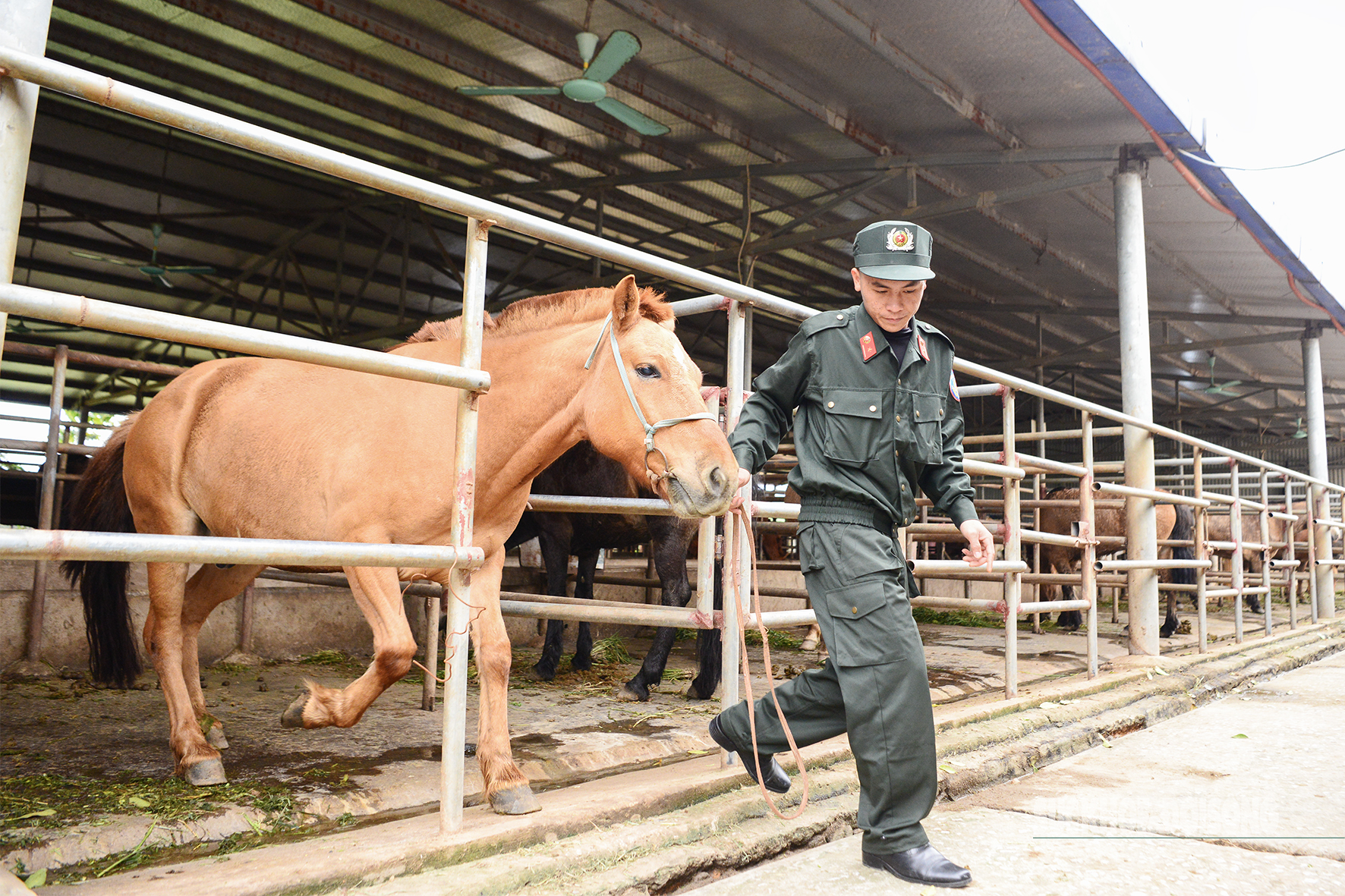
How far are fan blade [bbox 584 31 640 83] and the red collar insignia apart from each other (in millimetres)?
4260

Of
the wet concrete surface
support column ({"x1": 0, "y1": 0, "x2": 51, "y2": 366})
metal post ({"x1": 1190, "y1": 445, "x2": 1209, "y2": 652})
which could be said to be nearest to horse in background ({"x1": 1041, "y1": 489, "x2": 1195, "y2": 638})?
metal post ({"x1": 1190, "y1": 445, "x2": 1209, "y2": 652})

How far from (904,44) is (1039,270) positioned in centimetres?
658

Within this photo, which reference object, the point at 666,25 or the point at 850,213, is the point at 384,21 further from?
the point at 850,213

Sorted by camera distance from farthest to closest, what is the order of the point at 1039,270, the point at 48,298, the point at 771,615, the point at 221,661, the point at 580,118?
the point at 1039,270
the point at 580,118
the point at 221,661
the point at 771,615
the point at 48,298

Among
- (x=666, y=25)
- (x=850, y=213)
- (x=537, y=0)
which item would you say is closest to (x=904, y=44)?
(x=666, y=25)

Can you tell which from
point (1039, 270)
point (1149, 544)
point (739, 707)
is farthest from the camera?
point (1039, 270)

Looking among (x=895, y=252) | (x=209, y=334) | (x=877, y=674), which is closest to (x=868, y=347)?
(x=895, y=252)

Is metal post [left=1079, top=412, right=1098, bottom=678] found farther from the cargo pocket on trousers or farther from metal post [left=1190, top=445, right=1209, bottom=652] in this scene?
the cargo pocket on trousers

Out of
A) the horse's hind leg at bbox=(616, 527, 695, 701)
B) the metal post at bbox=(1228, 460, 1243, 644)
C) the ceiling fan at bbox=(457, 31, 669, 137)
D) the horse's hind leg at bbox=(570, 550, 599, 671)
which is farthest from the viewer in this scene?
the metal post at bbox=(1228, 460, 1243, 644)

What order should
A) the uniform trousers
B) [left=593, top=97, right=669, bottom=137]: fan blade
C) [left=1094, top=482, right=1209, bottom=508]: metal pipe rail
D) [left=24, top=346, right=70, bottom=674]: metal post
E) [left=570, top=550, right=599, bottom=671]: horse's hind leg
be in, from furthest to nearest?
[left=593, top=97, right=669, bottom=137]: fan blade
[left=1094, top=482, right=1209, bottom=508]: metal pipe rail
[left=570, top=550, right=599, bottom=671]: horse's hind leg
[left=24, top=346, right=70, bottom=674]: metal post
the uniform trousers

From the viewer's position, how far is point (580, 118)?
8703mm

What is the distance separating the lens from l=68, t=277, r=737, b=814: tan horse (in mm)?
2469

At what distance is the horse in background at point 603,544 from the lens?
14.8 ft

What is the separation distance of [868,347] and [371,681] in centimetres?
165
